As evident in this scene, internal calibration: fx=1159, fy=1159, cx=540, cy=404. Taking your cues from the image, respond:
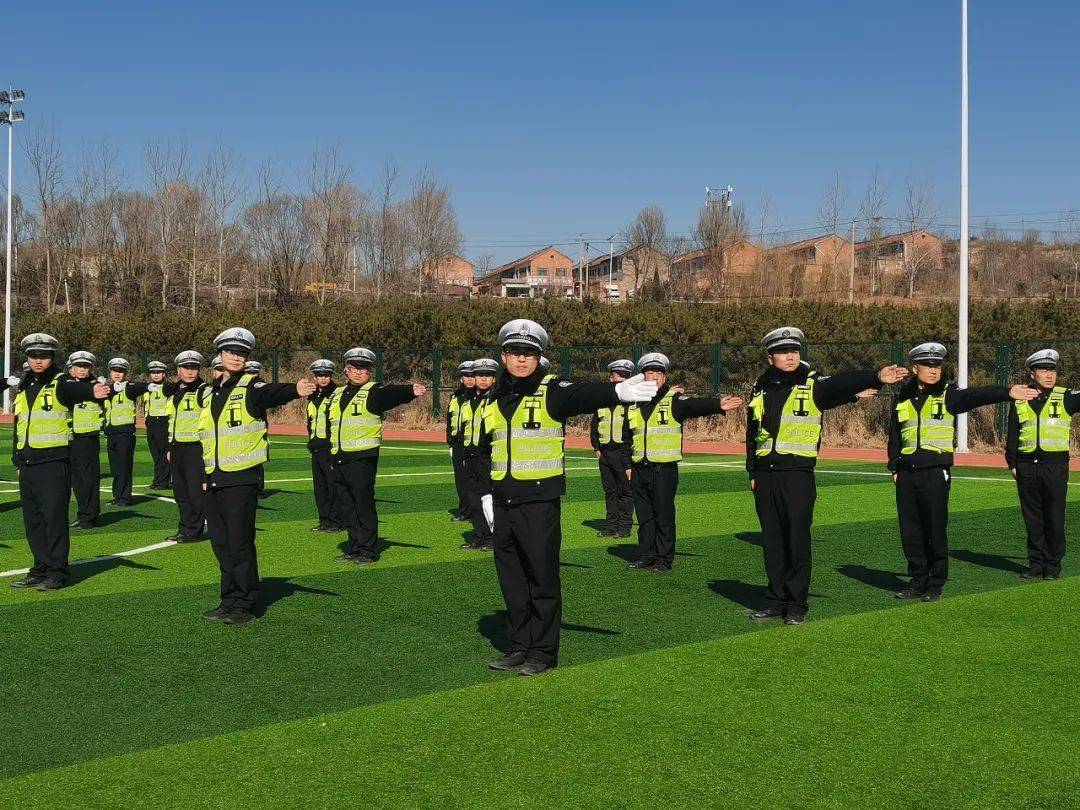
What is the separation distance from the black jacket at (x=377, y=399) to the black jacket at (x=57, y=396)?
2337mm

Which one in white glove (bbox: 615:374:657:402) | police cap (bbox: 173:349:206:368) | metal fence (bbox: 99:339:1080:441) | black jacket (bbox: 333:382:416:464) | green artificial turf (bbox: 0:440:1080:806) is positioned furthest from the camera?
metal fence (bbox: 99:339:1080:441)

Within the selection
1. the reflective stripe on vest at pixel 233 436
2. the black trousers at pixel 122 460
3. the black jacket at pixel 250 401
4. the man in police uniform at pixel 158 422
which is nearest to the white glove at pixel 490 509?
the black jacket at pixel 250 401

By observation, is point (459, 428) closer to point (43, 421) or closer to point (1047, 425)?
point (43, 421)

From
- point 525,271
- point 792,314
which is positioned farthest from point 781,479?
point 525,271

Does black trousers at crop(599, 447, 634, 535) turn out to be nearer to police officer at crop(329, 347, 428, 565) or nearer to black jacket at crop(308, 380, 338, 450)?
police officer at crop(329, 347, 428, 565)

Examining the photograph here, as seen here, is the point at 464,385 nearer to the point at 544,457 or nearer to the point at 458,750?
the point at 544,457

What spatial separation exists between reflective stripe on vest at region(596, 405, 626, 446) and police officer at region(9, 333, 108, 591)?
573 centimetres

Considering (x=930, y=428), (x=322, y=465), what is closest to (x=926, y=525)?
(x=930, y=428)

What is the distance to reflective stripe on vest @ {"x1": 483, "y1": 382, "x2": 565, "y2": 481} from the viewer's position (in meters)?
6.93

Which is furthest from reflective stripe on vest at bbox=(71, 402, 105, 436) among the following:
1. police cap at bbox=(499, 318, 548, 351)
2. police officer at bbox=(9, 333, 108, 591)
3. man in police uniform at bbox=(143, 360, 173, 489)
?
police cap at bbox=(499, 318, 548, 351)

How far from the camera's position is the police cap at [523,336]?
6.87 meters

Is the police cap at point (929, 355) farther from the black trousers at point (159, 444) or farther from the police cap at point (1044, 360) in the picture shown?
the black trousers at point (159, 444)

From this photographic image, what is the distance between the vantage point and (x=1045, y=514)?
10.5 metres

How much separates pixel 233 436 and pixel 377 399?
Result: 1390 millimetres
